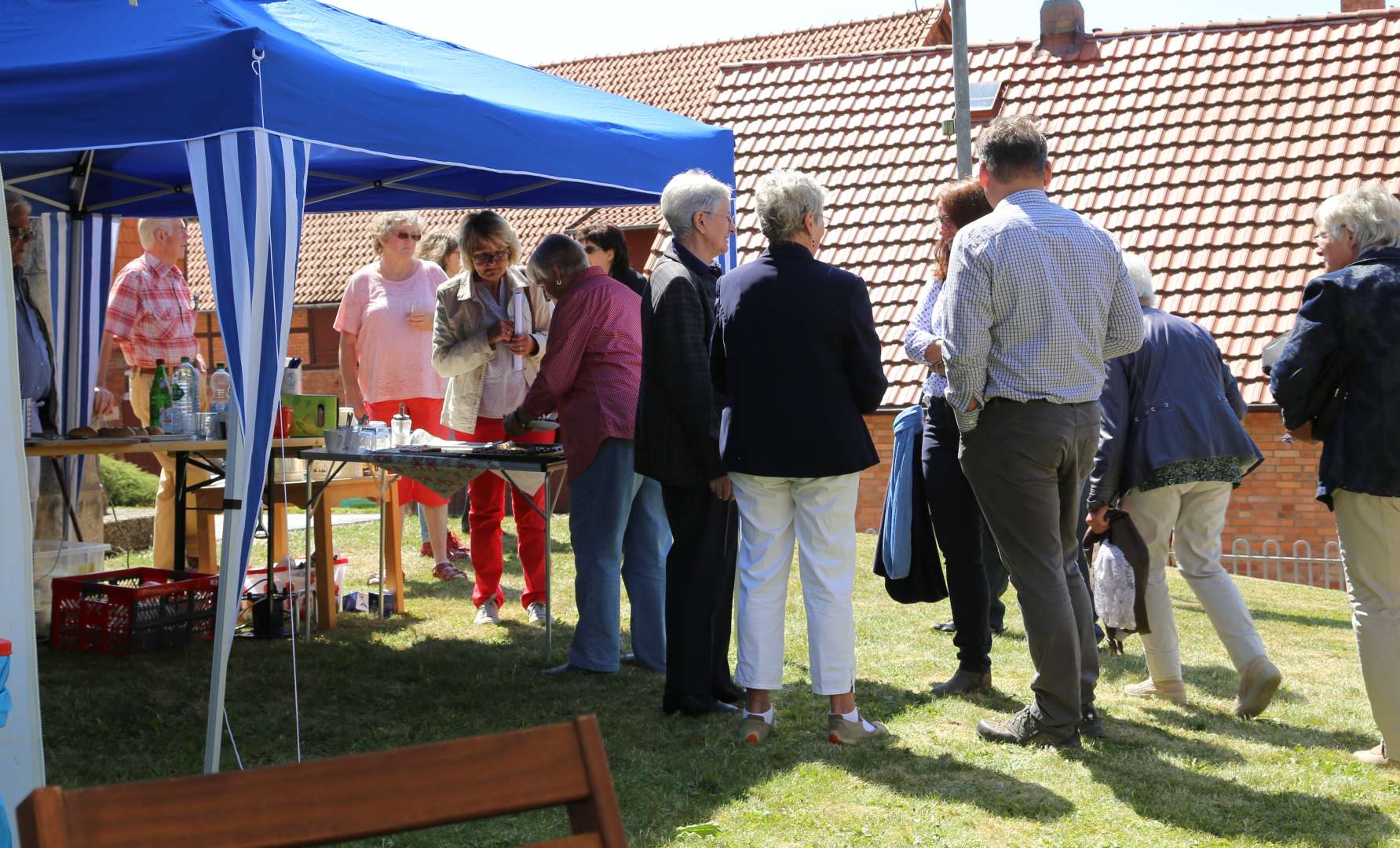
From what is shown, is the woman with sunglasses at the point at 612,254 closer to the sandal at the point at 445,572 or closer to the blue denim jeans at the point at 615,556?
the blue denim jeans at the point at 615,556

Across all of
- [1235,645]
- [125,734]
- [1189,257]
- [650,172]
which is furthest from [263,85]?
[1189,257]

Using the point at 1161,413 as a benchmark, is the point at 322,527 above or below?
below

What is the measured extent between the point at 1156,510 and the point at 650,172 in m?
2.46

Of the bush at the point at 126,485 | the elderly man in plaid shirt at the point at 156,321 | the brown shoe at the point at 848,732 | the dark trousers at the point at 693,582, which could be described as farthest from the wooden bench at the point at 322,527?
the bush at the point at 126,485

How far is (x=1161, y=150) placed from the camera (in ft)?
47.9

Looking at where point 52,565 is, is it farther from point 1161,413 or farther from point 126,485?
point 126,485

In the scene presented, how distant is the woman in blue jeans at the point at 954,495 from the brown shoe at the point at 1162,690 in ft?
1.98

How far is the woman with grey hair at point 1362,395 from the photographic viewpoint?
4070 mm

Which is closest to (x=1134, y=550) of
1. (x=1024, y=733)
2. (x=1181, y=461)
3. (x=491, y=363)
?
(x=1181, y=461)

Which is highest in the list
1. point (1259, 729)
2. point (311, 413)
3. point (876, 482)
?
point (311, 413)

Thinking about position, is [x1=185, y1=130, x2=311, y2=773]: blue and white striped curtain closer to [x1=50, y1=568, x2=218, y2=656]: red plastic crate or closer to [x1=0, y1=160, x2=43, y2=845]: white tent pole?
[x1=0, y1=160, x2=43, y2=845]: white tent pole

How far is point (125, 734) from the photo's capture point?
4.86 m

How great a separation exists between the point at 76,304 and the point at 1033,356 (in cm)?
539

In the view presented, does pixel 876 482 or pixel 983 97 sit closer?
pixel 876 482
